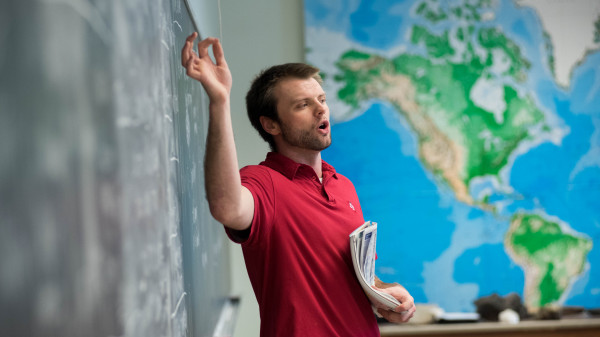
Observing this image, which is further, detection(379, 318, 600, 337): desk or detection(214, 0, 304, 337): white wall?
detection(214, 0, 304, 337): white wall

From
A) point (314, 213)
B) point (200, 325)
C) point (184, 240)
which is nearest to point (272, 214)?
point (314, 213)

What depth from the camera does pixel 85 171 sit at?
0.56 metres

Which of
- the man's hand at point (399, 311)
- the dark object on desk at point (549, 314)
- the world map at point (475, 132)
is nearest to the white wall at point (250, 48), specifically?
the world map at point (475, 132)

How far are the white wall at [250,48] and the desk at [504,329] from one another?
0.97 metres

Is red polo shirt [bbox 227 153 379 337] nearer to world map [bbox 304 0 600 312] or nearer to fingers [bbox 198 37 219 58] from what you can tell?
fingers [bbox 198 37 219 58]

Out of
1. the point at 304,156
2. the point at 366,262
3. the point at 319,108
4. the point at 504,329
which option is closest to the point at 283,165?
the point at 304,156

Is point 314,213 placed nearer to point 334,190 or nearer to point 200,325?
point 334,190

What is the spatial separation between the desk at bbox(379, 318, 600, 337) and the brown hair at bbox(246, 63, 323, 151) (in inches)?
82.4

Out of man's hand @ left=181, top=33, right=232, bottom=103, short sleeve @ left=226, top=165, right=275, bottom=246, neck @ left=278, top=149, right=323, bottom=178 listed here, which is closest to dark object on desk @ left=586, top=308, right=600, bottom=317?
neck @ left=278, top=149, right=323, bottom=178

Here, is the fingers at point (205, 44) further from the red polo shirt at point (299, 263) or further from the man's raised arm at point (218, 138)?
the red polo shirt at point (299, 263)

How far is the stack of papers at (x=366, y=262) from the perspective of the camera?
1.34m

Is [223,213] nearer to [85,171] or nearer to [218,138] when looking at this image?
[218,138]

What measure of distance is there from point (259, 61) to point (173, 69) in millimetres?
2488

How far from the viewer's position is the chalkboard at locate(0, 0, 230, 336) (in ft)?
1.35
